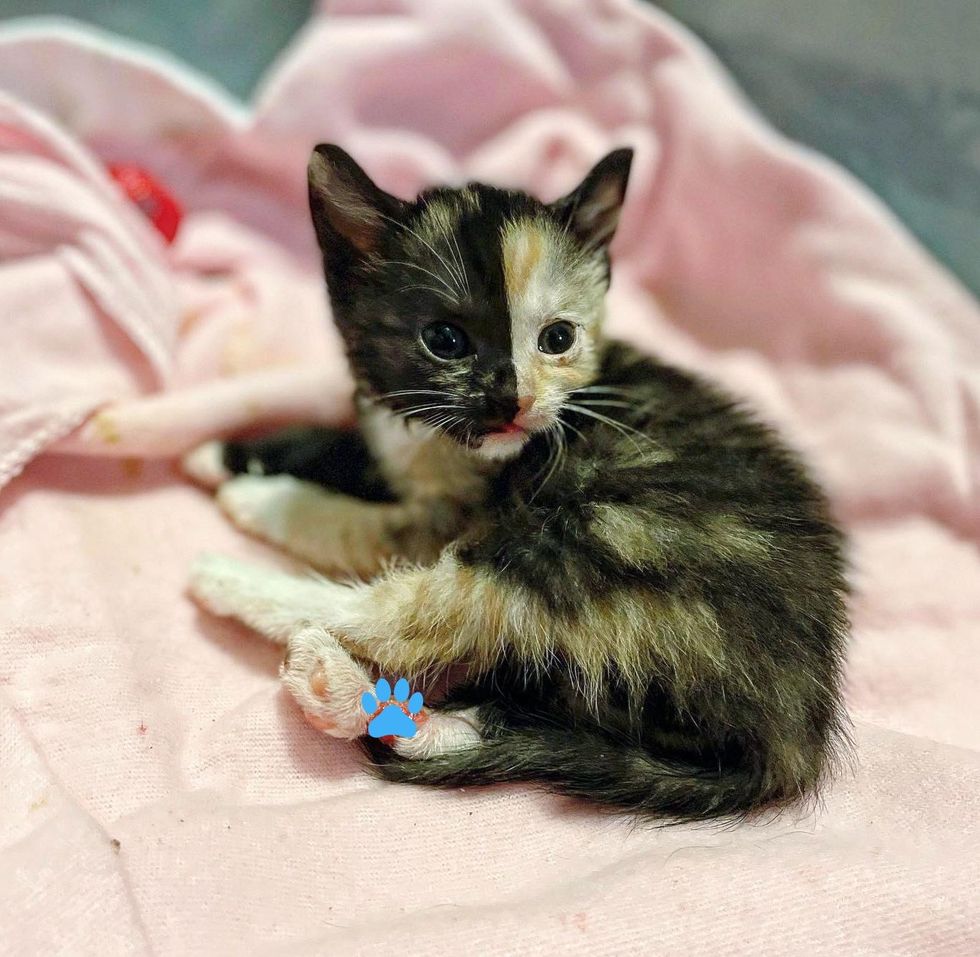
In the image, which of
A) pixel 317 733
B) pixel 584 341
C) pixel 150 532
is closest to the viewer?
pixel 317 733

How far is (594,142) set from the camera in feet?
6.61

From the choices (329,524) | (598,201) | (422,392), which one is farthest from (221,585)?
(598,201)

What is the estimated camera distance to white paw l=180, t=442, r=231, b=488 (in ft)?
5.00

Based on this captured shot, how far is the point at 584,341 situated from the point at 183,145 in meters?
1.20

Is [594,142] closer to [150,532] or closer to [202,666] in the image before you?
[150,532]

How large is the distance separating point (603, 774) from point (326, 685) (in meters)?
0.36

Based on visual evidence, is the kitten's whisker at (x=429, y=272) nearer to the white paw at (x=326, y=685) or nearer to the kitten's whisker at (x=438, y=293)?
the kitten's whisker at (x=438, y=293)

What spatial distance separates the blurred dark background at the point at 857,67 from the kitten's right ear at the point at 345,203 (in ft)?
3.76

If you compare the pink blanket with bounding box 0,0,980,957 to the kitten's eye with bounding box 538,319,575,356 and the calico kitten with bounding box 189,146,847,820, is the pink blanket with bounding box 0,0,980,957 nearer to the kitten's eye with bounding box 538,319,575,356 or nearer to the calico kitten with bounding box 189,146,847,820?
the calico kitten with bounding box 189,146,847,820

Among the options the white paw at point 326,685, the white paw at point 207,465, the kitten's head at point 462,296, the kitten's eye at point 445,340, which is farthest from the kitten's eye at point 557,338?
the white paw at point 207,465

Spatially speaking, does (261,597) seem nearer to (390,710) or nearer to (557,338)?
(390,710)

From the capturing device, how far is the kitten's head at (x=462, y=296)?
116 cm

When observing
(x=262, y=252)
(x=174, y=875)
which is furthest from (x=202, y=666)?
(x=262, y=252)

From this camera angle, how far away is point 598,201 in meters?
1.30
